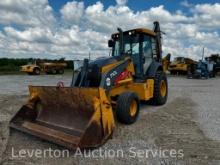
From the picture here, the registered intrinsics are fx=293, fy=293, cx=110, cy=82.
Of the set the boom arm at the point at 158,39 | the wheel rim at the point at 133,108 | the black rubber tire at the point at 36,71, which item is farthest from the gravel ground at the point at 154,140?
the black rubber tire at the point at 36,71

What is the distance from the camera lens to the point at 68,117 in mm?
5766

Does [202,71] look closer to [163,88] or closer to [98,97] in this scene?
[163,88]

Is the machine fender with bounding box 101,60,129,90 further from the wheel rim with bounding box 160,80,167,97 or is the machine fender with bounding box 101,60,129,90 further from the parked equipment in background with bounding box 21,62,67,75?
the parked equipment in background with bounding box 21,62,67,75

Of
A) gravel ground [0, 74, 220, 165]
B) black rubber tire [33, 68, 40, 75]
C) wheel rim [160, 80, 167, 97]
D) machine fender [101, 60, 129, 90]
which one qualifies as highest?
machine fender [101, 60, 129, 90]

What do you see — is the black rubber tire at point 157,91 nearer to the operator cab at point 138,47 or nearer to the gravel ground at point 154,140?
the operator cab at point 138,47

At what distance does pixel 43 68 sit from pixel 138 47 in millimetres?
26237

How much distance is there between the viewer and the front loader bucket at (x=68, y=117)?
481 cm

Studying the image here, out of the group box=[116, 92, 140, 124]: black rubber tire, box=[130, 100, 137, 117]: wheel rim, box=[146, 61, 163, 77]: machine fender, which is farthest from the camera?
box=[146, 61, 163, 77]: machine fender

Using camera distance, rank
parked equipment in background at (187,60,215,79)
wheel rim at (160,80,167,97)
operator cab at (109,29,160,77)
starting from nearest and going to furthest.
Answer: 1. operator cab at (109,29,160,77)
2. wheel rim at (160,80,167,97)
3. parked equipment in background at (187,60,215,79)

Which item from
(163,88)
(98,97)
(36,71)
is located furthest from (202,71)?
(98,97)

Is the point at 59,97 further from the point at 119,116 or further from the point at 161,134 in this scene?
the point at 161,134

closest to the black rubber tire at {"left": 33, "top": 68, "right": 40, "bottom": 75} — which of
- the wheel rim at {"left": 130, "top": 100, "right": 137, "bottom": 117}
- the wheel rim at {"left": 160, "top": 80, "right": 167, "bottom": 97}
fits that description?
the wheel rim at {"left": 160, "top": 80, "right": 167, "bottom": 97}

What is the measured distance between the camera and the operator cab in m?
8.05

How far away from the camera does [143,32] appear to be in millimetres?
8109
